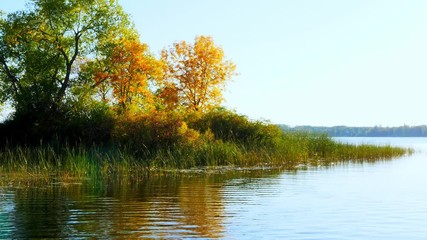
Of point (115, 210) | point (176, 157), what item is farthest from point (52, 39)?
point (115, 210)

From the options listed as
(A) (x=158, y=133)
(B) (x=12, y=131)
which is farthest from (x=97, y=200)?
(B) (x=12, y=131)

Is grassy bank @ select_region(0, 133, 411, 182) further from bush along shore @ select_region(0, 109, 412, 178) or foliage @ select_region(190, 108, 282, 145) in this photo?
foliage @ select_region(190, 108, 282, 145)

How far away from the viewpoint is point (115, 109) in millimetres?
37531

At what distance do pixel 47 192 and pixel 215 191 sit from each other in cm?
483

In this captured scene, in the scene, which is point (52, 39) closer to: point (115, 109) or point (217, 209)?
point (115, 109)

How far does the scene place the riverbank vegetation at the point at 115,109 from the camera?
Answer: 99.3 feet

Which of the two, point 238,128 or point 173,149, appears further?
point 238,128

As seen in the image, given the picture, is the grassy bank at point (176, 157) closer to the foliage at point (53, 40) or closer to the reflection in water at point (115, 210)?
the reflection in water at point (115, 210)

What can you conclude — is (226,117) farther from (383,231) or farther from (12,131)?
(383,231)

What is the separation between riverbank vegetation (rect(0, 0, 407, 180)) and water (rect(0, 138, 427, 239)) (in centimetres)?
498

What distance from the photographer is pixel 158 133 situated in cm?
3181

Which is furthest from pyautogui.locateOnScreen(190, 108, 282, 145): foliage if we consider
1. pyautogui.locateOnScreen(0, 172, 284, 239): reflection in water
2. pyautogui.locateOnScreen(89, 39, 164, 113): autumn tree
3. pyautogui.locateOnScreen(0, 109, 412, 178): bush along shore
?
pyautogui.locateOnScreen(0, 172, 284, 239): reflection in water

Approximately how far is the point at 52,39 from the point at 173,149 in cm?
1828

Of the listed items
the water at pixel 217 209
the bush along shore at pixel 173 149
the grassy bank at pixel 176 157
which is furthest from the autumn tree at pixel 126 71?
the water at pixel 217 209
